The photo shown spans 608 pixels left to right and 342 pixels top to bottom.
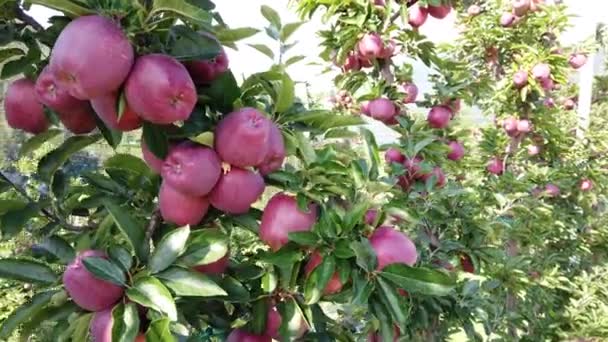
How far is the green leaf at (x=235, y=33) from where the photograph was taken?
0.76 meters

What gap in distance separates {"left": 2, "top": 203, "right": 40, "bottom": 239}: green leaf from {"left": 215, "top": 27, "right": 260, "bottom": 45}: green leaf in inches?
13.8

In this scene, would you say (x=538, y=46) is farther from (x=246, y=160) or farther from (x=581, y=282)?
(x=246, y=160)

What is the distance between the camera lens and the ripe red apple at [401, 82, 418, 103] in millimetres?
1813

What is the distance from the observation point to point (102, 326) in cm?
66

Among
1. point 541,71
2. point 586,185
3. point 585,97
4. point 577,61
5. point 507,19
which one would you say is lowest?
point 586,185

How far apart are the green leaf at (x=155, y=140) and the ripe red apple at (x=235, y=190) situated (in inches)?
3.0

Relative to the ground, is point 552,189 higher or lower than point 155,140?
lower

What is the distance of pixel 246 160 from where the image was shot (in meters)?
0.70

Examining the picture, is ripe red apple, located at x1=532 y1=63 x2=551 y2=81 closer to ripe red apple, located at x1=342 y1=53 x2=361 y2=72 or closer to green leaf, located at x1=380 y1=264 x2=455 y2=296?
ripe red apple, located at x1=342 y1=53 x2=361 y2=72

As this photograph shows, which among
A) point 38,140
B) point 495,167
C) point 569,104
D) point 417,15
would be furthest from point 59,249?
point 569,104

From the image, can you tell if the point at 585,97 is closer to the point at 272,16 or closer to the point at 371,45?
the point at 371,45

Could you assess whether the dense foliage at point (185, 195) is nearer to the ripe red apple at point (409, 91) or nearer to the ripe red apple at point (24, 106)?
the ripe red apple at point (24, 106)

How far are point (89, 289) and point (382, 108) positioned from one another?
4.01 ft

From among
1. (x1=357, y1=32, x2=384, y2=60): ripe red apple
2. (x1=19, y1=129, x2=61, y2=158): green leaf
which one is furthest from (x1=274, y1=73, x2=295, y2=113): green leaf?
(x1=357, y1=32, x2=384, y2=60): ripe red apple
